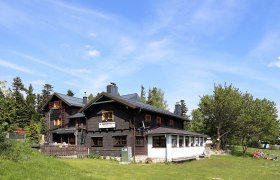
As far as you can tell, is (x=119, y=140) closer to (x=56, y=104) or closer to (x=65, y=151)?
(x=65, y=151)

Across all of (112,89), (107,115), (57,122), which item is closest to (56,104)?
(57,122)

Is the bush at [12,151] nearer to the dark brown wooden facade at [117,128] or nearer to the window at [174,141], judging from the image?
the dark brown wooden facade at [117,128]

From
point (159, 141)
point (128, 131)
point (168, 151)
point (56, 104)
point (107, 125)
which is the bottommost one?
point (168, 151)

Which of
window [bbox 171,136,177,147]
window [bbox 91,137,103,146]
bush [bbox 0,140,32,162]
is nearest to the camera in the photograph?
bush [bbox 0,140,32,162]

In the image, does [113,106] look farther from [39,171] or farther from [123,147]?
[39,171]

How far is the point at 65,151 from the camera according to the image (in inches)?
1187

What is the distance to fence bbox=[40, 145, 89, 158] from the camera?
1097 inches

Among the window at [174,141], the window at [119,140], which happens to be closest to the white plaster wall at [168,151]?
the window at [174,141]

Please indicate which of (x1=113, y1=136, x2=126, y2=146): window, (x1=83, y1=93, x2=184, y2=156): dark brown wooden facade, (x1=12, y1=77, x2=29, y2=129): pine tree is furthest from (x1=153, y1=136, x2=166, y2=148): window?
(x1=12, y1=77, x2=29, y2=129): pine tree

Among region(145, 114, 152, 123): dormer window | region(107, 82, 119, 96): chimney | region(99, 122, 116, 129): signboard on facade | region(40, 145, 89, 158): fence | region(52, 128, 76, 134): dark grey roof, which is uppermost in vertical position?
region(107, 82, 119, 96): chimney

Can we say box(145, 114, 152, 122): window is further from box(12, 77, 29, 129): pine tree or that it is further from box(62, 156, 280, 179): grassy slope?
box(12, 77, 29, 129): pine tree

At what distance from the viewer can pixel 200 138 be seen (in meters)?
44.6

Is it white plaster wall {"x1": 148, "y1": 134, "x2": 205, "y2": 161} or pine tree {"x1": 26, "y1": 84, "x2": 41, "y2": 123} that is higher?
pine tree {"x1": 26, "y1": 84, "x2": 41, "y2": 123}

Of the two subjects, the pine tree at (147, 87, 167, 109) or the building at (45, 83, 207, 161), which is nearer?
the building at (45, 83, 207, 161)
